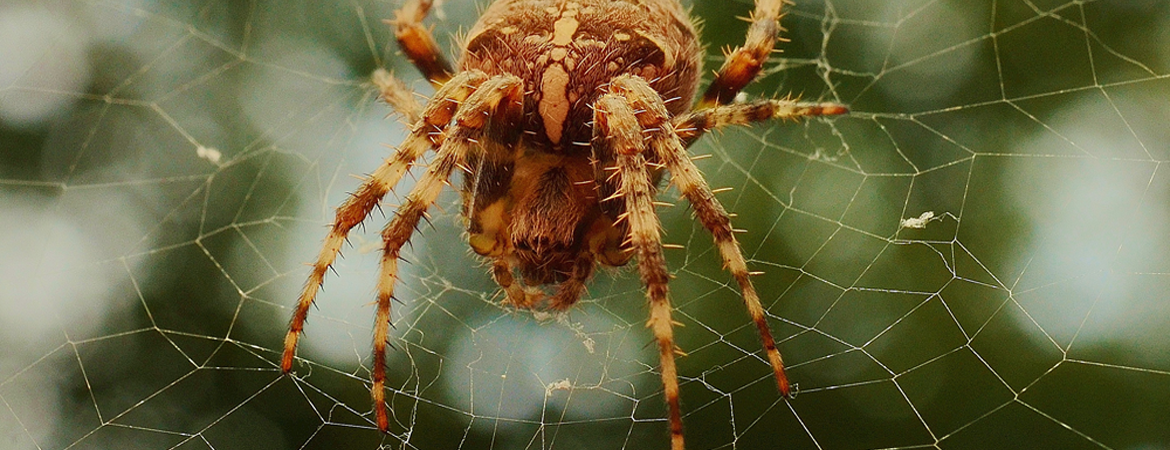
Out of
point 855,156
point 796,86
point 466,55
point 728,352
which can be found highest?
point 466,55

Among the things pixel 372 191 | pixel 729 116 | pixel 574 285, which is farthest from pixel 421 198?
pixel 729 116

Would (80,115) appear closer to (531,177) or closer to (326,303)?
(326,303)

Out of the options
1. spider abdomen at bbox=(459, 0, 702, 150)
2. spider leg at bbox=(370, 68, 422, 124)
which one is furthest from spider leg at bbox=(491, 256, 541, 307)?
spider leg at bbox=(370, 68, 422, 124)

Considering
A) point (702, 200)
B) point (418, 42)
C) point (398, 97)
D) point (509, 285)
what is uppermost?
point (418, 42)

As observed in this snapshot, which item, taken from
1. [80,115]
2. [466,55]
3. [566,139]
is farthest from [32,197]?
[566,139]

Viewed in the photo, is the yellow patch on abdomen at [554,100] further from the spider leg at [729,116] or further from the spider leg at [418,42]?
the spider leg at [418,42]

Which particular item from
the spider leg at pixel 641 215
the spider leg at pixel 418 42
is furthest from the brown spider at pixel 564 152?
the spider leg at pixel 418 42

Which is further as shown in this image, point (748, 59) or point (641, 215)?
point (748, 59)

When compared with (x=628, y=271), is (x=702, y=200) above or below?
above

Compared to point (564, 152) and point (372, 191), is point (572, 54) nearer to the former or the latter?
point (564, 152)
